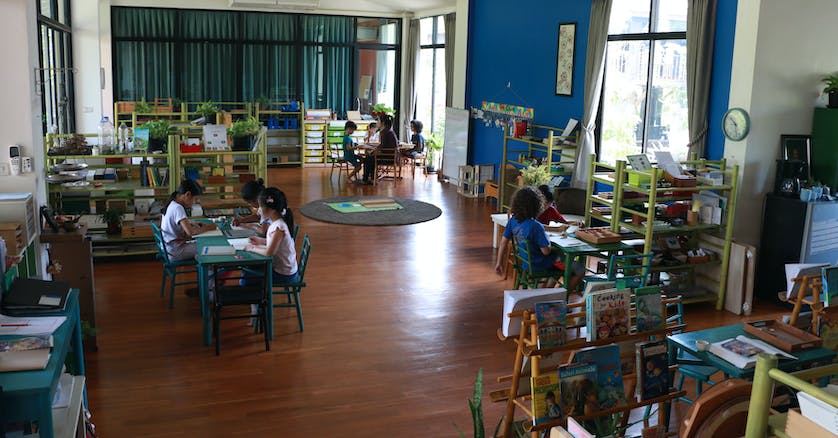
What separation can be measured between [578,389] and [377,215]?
7.60 metres

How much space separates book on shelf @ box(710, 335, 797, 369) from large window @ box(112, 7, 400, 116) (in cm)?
1287

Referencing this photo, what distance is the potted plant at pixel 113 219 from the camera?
808cm

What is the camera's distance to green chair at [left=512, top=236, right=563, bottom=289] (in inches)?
259

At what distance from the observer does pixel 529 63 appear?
11.3 meters

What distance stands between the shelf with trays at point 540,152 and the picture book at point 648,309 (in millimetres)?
6232

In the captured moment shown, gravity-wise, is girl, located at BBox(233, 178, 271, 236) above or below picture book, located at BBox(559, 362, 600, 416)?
above

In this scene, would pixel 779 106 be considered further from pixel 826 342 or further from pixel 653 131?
pixel 826 342

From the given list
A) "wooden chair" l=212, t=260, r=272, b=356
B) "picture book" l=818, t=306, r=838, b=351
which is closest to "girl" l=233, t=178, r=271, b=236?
"wooden chair" l=212, t=260, r=272, b=356

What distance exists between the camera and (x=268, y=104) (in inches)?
615

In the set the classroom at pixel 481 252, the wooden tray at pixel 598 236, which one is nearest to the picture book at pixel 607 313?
the classroom at pixel 481 252

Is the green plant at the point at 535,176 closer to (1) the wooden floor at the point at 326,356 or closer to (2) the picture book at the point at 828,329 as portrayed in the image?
(1) the wooden floor at the point at 326,356

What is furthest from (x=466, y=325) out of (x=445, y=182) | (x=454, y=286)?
(x=445, y=182)

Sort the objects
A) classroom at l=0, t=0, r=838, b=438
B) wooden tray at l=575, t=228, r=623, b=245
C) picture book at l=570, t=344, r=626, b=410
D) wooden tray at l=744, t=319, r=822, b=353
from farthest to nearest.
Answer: wooden tray at l=575, t=228, r=623, b=245
wooden tray at l=744, t=319, r=822, b=353
classroom at l=0, t=0, r=838, b=438
picture book at l=570, t=344, r=626, b=410

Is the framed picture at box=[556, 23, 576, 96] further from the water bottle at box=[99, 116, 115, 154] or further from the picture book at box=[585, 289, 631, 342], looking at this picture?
the picture book at box=[585, 289, 631, 342]
